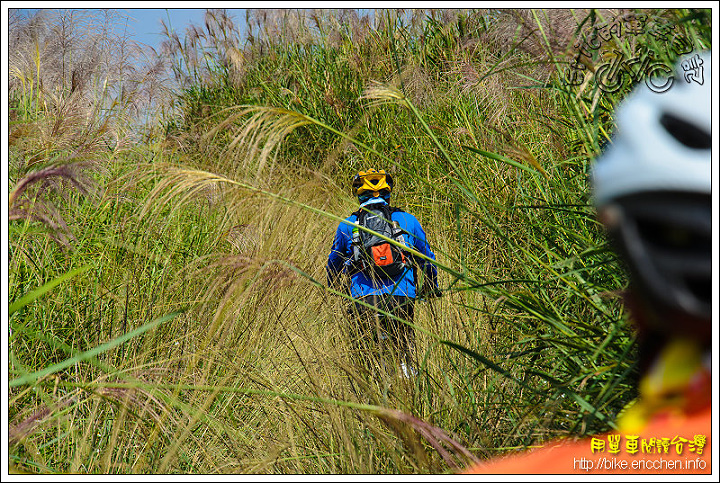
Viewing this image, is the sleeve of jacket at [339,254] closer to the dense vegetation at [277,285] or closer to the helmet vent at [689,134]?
the dense vegetation at [277,285]

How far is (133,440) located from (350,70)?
4.78 m

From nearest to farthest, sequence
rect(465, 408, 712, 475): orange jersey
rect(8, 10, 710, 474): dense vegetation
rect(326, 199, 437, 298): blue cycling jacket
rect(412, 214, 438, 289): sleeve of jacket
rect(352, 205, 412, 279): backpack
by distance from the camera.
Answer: rect(465, 408, 712, 475): orange jersey
rect(8, 10, 710, 474): dense vegetation
rect(412, 214, 438, 289): sleeve of jacket
rect(352, 205, 412, 279): backpack
rect(326, 199, 437, 298): blue cycling jacket

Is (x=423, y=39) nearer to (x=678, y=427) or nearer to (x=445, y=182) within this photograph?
(x=445, y=182)

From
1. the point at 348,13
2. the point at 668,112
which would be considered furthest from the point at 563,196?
the point at 348,13

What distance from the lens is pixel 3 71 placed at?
5.45 ft

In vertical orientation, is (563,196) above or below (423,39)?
below

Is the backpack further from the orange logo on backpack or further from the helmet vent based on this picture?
the helmet vent

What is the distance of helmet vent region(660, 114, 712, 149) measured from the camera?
0.78m

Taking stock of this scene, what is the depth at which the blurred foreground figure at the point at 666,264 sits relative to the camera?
2.17 ft

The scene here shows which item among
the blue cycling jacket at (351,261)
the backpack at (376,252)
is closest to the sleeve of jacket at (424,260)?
the blue cycling jacket at (351,261)

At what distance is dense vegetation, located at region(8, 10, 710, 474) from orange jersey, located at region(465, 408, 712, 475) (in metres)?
0.25

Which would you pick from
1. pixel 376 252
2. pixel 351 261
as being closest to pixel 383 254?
pixel 376 252

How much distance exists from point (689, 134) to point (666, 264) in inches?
9.4

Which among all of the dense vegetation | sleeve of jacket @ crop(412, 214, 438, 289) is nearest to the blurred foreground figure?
the dense vegetation
